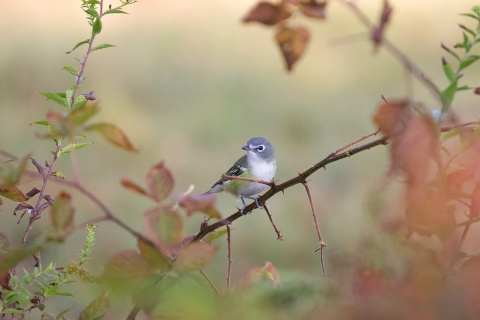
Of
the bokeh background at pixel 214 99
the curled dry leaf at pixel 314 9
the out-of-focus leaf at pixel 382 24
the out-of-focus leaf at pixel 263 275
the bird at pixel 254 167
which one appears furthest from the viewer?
the bokeh background at pixel 214 99

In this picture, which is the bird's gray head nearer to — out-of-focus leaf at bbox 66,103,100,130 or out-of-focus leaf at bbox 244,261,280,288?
out-of-focus leaf at bbox 244,261,280,288

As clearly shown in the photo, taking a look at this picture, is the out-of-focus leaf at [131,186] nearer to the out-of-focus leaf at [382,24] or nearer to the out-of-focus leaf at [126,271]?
the out-of-focus leaf at [126,271]

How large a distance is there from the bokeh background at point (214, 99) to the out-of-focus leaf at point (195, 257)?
165 inches

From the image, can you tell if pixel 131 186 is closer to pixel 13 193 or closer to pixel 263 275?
pixel 263 275

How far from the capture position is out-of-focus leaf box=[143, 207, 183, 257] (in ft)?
2.43

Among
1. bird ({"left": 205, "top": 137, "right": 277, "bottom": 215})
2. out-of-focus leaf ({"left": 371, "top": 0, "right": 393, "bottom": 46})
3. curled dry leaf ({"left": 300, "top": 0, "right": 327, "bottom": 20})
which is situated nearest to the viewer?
out-of-focus leaf ({"left": 371, "top": 0, "right": 393, "bottom": 46})

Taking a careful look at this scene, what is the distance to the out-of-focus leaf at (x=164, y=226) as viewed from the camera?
0.74 metres

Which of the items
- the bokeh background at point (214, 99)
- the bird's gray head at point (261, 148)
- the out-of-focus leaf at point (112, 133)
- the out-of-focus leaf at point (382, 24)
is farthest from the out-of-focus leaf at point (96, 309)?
the bokeh background at point (214, 99)

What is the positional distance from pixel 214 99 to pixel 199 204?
7.14 m

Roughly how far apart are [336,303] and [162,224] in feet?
0.84

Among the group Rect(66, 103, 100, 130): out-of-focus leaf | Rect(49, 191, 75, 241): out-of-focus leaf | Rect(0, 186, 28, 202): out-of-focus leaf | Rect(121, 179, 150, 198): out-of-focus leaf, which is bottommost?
Rect(0, 186, 28, 202): out-of-focus leaf

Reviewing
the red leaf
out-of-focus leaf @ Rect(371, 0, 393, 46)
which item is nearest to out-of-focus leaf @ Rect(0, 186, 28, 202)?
the red leaf

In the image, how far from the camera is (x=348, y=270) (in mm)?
851

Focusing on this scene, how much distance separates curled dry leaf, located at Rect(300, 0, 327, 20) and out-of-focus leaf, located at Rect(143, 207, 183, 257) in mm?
331
